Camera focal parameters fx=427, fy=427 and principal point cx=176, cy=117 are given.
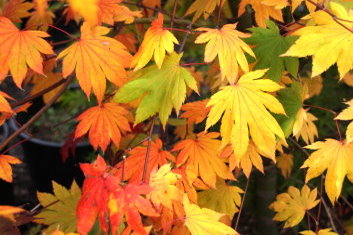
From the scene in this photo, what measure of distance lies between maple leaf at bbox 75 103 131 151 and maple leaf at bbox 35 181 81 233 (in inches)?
9.3

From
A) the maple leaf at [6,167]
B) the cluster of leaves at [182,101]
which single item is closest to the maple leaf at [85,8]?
the cluster of leaves at [182,101]

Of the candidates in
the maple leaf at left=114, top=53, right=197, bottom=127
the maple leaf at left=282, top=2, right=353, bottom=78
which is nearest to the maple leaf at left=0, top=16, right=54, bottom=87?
the maple leaf at left=114, top=53, right=197, bottom=127

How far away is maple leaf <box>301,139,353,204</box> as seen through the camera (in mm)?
982

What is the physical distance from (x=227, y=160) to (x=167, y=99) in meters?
0.25

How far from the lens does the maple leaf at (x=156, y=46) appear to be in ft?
3.13

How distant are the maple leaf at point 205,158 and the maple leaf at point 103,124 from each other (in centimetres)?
17

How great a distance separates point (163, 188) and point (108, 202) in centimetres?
13

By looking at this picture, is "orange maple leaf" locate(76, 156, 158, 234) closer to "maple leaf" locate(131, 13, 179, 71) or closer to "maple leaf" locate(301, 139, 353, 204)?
"maple leaf" locate(131, 13, 179, 71)

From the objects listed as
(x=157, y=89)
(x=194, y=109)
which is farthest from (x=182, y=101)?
(x=194, y=109)

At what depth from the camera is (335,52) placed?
90 cm

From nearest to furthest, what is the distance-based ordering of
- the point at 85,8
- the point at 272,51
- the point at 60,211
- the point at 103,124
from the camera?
the point at 85,8 < the point at 272,51 < the point at 103,124 < the point at 60,211

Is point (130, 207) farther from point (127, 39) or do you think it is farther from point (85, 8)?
point (127, 39)

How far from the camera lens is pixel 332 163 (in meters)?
1.00

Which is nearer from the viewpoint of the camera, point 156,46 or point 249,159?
point 156,46
